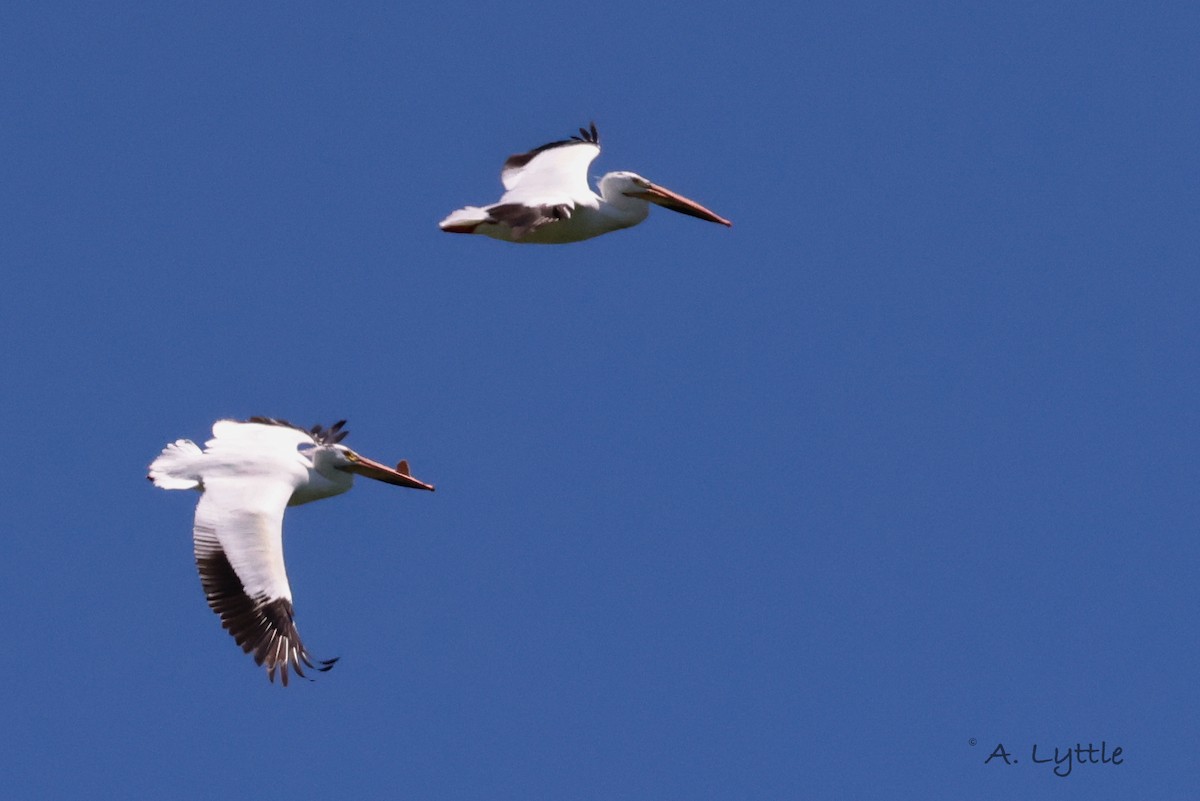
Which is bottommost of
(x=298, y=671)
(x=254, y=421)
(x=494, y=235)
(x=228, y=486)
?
(x=298, y=671)

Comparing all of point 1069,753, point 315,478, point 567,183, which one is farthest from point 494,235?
point 1069,753

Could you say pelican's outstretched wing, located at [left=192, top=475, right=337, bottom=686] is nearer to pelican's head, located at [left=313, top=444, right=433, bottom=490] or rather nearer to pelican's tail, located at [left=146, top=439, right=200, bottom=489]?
pelican's tail, located at [left=146, top=439, right=200, bottom=489]

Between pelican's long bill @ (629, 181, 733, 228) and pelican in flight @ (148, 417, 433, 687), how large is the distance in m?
2.80

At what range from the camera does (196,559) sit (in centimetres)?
1552

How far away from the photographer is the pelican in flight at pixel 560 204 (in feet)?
54.3

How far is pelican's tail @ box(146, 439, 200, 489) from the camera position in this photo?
16.1 m

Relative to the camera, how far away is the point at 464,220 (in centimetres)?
1673

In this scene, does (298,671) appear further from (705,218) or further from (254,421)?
(705,218)

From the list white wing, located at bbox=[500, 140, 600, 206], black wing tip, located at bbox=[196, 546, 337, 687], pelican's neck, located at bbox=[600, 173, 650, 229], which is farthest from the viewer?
pelican's neck, located at bbox=[600, 173, 650, 229]

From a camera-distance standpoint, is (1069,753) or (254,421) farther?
(254,421)

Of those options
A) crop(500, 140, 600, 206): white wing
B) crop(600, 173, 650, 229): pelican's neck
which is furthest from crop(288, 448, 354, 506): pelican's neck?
crop(600, 173, 650, 229): pelican's neck

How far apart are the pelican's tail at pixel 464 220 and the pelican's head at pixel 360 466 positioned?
5.81 feet

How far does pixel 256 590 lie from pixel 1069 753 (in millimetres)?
5732

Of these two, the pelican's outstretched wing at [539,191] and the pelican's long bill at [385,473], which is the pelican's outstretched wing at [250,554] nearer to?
the pelican's long bill at [385,473]
